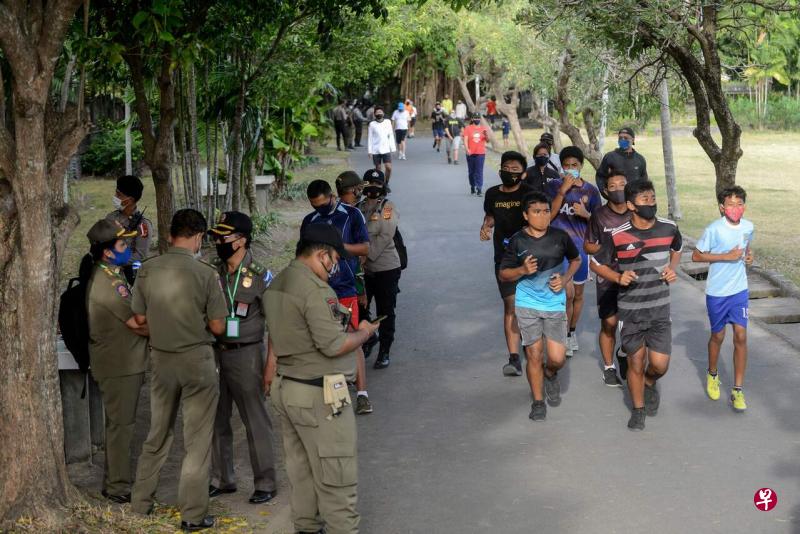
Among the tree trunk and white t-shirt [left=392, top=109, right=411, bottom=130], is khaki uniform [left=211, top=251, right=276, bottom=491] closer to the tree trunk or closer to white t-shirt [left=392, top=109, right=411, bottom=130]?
the tree trunk

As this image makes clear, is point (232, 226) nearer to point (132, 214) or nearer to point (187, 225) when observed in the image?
point (187, 225)

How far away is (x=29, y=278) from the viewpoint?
247 inches

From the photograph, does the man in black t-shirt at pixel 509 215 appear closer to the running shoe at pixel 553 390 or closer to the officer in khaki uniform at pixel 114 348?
the running shoe at pixel 553 390

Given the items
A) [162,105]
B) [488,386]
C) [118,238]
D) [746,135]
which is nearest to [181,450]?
[118,238]

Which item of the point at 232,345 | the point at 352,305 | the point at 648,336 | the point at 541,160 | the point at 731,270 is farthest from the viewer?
the point at 541,160

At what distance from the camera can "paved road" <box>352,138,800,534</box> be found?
6543 millimetres

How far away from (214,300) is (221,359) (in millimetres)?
526

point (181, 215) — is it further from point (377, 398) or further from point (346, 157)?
point (346, 157)

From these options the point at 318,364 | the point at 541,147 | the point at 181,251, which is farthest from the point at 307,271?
the point at 541,147

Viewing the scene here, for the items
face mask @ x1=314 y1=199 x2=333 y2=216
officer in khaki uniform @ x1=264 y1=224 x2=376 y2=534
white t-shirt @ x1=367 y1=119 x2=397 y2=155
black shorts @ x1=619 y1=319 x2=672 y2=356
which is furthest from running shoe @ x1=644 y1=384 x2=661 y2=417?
white t-shirt @ x1=367 y1=119 x2=397 y2=155

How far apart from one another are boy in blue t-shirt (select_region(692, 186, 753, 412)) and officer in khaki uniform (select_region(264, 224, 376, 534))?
3.58 metres

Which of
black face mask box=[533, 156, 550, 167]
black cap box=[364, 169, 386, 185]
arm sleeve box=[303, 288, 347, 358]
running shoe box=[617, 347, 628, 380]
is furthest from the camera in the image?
black face mask box=[533, 156, 550, 167]

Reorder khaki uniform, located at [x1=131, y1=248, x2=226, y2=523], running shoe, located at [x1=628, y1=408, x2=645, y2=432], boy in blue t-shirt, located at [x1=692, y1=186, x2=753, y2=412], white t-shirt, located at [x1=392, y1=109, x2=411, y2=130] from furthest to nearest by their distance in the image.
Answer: white t-shirt, located at [x1=392, y1=109, x2=411, y2=130] < boy in blue t-shirt, located at [x1=692, y1=186, x2=753, y2=412] < running shoe, located at [x1=628, y1=408, x2=645, y2=432] < khaki uniform, located at [x1=131, y1=248, x2=226, y2=523]

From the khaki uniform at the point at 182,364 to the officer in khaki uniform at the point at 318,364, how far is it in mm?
570
